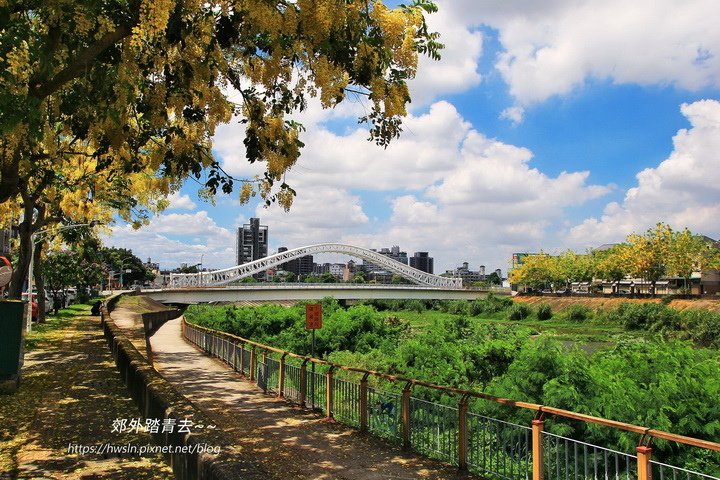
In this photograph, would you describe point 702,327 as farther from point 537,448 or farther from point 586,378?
point 537,448

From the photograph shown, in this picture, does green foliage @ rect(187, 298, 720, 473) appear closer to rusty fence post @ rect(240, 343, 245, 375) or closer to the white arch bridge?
rusty fence post @ rect(240, 343, 245, 375)

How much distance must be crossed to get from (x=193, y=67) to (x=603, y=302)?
65.9 meters

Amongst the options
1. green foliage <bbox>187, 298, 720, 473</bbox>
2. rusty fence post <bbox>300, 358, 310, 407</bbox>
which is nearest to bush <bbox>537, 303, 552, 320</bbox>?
green foliage <bbox>187, 298, 720, 473</bbox>

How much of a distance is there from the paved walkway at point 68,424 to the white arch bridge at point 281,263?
200 ft

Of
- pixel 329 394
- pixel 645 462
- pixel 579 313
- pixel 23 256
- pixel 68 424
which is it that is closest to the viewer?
pixel 645 462

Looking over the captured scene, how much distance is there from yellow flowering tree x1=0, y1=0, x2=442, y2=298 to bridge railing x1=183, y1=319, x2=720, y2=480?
3785 mm

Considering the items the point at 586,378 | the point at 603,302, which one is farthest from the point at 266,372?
the point at 603,302

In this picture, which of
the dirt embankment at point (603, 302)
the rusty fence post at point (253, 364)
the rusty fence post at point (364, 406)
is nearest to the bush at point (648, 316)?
the dirt embankment at point (603, 302)

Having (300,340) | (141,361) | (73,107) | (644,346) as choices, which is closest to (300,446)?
(141,361)

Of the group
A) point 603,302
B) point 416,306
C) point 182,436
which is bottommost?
point 416,306

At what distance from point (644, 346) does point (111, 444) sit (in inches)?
397

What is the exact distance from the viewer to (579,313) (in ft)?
214

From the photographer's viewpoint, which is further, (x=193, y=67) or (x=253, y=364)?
(x=253, y=364)

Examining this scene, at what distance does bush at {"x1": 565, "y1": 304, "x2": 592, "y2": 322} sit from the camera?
64.7 metres
